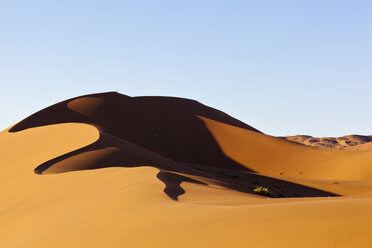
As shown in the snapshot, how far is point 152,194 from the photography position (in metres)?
11.2

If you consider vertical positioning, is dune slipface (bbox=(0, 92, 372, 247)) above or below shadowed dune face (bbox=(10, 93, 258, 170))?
below

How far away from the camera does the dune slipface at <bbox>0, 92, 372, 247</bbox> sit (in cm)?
651

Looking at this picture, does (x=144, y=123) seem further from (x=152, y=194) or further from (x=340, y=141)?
(x=340, y=141)

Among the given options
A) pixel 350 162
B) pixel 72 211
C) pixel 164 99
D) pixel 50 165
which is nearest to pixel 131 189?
pixel 72 211

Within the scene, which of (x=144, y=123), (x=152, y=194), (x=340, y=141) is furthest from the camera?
(x=340, y=141)

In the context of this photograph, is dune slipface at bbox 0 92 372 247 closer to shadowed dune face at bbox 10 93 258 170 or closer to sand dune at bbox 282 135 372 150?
shadowed dune face at bbox 10 93 258 170

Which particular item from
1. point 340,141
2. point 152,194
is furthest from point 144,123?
point 340,141

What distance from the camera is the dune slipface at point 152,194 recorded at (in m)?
6.51

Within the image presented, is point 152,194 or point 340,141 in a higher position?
point 340,141

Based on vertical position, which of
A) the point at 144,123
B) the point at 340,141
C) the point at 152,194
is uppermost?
the point at 340,141

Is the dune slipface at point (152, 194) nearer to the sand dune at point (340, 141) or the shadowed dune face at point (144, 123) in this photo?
the shadowed dune face at point (144, 123)

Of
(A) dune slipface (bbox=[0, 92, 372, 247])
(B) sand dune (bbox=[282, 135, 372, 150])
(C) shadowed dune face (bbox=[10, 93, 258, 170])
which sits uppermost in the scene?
(B) sand dune (bbox=[282, 135, 372, 150])

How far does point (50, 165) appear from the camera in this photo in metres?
20.5

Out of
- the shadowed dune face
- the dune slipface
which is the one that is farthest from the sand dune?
the dune slipface
